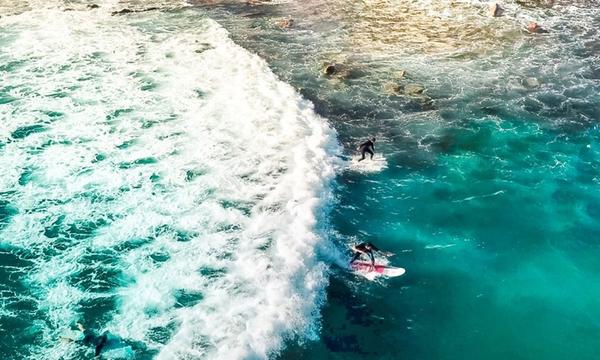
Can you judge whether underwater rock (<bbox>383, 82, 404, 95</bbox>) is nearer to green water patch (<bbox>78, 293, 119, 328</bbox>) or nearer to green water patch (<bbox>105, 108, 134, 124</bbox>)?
green water patch (<bbox>105, 108, 134, 124</bbox>)

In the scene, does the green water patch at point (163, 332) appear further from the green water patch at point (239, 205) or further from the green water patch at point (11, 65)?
the green water patch at point (11, 65)

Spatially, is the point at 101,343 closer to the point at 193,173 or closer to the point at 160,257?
the point at 160,257

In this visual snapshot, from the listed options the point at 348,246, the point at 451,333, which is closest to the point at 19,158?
the point at 348,246

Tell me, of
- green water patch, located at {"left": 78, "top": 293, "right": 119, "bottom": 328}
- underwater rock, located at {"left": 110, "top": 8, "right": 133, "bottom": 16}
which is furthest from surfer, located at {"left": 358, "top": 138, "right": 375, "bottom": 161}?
underwater rock, located at {"left": 110, "top": 8, "right": 133, "bottom": 16}

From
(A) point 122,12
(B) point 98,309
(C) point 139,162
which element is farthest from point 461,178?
(A) point 122,12

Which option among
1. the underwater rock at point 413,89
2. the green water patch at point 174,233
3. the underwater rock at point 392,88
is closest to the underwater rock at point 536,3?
the underwater rock at point 413,89
